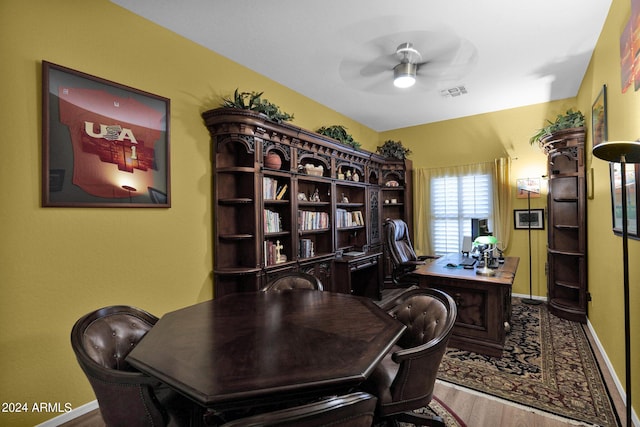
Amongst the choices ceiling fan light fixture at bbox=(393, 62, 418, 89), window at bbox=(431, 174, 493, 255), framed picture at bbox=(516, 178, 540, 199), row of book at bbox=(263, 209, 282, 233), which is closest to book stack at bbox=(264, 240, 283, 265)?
row of book at bbox=(263, 209, 282, 233)

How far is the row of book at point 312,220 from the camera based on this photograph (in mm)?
3789

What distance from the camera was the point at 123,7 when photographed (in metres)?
2.39

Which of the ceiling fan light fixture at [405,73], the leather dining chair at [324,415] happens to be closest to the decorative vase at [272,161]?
the ceiling fan light fixture at [405,73]

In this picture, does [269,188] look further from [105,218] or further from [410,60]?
[410,60]

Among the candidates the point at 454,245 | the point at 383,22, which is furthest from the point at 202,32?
the point at 454,245

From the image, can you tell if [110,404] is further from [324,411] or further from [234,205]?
[234,205]

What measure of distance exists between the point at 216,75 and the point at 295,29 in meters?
0.96

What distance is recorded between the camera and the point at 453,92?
416 cm

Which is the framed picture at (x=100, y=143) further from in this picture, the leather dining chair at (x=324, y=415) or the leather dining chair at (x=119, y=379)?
the leather dining chair at (x=324, y=415)

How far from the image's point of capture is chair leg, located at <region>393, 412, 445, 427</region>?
184 cm

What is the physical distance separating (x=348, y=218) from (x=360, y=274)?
38.2 inches

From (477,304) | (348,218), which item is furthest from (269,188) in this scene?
(477,304)

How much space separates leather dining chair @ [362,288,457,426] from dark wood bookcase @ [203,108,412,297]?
5.44 feet

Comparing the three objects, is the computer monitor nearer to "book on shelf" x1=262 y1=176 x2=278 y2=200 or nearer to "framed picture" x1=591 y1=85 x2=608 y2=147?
"framed picture" x1=591 y1=85 x2=608 y2=147
